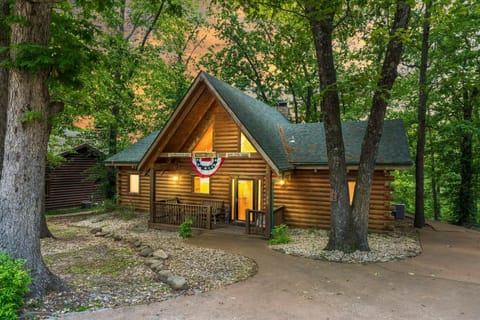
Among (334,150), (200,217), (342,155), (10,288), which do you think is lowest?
(200,217)

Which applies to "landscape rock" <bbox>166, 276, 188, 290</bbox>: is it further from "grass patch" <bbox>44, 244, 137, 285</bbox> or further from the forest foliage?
the forest foliage

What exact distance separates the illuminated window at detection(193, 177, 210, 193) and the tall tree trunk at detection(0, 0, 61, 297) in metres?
9.32

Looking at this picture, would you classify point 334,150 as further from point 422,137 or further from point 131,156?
point 131,156

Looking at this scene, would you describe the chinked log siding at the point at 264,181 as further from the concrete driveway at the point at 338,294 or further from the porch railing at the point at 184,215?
the concrete driveway at the point at 338,294

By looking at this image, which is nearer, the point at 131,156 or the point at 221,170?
the point at 221,170

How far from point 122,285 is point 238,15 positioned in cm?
2426

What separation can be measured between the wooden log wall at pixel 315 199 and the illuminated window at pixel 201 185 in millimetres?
3412

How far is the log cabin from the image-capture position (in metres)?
11.6

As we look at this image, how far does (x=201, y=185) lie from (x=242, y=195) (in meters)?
2.39

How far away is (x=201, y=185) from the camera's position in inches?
593

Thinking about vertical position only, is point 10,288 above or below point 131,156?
below

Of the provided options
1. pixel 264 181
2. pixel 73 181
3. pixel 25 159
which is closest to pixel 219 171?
pixel 264 181

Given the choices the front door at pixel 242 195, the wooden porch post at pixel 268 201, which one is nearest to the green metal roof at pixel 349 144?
the front door at pixel 242 195

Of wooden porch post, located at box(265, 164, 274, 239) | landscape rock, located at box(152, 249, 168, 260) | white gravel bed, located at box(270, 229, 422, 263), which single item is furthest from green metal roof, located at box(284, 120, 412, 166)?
landscape rock, located at box(152, 249, 168, 260)
